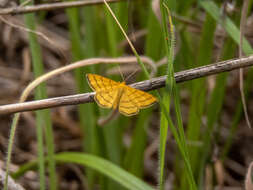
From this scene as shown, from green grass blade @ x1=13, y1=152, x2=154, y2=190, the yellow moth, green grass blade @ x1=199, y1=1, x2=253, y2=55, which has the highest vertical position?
green grass blade @ x1=199, y1=1, x2=253, y2=55

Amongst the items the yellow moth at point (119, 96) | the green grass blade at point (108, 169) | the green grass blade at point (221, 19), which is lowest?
the green grass blade at point (108, 169)

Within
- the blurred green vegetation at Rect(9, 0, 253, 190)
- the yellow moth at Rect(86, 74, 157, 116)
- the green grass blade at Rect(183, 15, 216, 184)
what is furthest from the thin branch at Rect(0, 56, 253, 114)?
the green grass blade at Rect(183, 15, 216, 184)

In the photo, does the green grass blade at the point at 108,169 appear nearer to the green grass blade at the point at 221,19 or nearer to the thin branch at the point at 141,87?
the thin branch at the point at 141,87

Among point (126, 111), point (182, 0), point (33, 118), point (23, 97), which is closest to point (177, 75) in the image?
point (126, 111)

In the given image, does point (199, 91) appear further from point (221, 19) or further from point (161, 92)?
point (221, 19)

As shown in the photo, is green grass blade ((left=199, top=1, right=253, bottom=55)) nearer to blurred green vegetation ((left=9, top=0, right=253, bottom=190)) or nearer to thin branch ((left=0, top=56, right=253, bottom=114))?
blurred green vegetation ((left=9, top=0, right=253, bottom=190))

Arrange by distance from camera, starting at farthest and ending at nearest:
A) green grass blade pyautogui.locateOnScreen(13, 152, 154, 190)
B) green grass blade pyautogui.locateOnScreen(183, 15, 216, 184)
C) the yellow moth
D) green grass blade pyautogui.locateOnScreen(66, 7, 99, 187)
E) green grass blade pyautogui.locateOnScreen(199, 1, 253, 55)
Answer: green grass blade pyautogui.locateOnScreen(66, 7, 99, 187)
green grass blade pyautogui.locateOnScreen(183, 15, 216, 184)
green grass blade pyautogui.locateOnScreen(199, 1, 253, 55)
green grass blade pyautogui.locateOnScreen(13, 152, 154, 190)
the yellow moth

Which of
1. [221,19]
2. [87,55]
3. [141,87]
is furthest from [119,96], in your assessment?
[87,55]

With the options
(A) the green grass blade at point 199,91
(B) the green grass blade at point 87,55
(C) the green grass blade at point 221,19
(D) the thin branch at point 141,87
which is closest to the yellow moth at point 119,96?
(D) the thin branch at point 141,87

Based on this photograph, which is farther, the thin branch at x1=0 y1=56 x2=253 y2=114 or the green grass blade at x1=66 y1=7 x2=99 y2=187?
the green grass blade at x1=66 y1=7 x2=99 y2=187

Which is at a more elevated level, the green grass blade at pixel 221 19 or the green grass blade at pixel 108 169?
the green grass blade at pixel 221 19

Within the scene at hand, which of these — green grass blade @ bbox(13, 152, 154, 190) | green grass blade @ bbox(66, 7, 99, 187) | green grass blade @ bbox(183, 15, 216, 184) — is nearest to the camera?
green grass blade @ bbox(13, 152, 154, 190)
